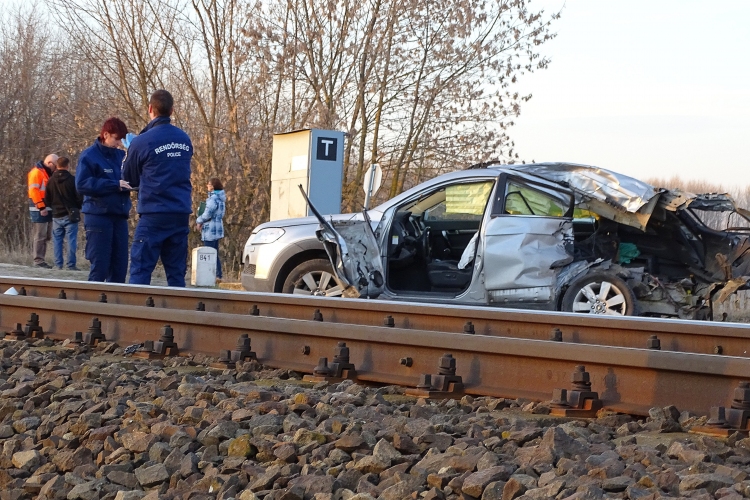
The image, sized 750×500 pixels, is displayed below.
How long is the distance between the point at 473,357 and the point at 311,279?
5.26 metres

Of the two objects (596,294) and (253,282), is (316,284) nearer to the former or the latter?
(253,282)

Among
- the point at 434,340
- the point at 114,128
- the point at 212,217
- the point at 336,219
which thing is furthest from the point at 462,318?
the point at 212,217

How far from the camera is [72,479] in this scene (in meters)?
3.55

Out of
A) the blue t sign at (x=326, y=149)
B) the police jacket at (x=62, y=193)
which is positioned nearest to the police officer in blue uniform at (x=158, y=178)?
the blue t sign at (x=326, y=149)

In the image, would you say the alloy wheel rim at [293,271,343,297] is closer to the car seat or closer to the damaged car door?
the car seat

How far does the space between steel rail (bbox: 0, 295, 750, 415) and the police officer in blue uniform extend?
1.81 meters

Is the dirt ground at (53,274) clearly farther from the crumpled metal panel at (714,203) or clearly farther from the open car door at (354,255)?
the crumpled metal panel at (714,203)

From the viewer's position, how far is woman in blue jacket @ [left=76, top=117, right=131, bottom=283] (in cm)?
912

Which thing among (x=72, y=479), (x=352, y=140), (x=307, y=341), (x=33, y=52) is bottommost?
(x=72, y=479)

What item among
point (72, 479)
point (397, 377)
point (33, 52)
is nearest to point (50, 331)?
point (397, 377)

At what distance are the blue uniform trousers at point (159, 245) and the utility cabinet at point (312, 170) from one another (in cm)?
508

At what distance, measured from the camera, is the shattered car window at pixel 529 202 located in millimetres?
9883

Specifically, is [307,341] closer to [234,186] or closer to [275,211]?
[275,211]

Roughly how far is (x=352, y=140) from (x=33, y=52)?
1662 cm
